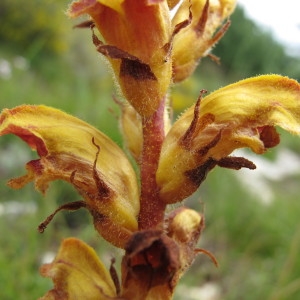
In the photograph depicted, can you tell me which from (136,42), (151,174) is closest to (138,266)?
(151,174)

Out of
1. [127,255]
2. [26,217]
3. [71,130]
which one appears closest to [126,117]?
[71,130]

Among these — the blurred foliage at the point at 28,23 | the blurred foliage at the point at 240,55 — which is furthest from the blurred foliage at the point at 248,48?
the blurred foliage at the point at 28,23

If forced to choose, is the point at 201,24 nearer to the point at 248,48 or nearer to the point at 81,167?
the point at 81,167

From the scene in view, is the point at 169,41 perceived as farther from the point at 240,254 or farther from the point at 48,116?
the point at 240,254

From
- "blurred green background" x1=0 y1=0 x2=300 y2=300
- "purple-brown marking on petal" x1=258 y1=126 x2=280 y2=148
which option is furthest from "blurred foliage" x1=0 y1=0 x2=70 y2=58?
"purple-brown marking on petal" x1=258 y1=126 x2=280 y2=148

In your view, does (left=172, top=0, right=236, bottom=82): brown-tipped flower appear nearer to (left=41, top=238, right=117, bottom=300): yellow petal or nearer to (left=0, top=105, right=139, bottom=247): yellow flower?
(left=0, top=105, right=139, bottom=247): yellow flower

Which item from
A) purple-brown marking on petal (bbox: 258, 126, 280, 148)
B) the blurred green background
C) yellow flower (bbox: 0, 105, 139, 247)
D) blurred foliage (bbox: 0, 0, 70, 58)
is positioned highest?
purple-brown marking on petal (bbox: 258, 126, 280, 148)

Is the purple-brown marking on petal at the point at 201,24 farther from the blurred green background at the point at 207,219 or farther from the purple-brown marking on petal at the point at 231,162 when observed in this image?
the purple-brown marking on petal at the point at 231,162
